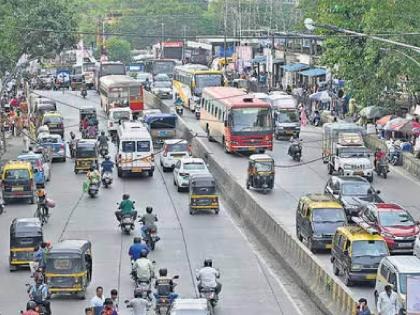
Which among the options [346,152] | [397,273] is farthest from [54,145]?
[397,273]

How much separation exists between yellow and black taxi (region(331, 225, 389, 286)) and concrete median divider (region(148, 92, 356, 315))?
0.50m

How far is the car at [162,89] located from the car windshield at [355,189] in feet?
182

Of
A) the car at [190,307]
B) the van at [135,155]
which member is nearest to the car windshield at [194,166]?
the van at [135,155]

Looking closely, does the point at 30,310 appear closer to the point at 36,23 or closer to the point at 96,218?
the point at 96,218

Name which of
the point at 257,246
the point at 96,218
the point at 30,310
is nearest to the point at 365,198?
the point at 257,246

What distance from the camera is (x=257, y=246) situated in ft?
147

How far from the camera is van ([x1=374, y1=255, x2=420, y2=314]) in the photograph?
30234 mm

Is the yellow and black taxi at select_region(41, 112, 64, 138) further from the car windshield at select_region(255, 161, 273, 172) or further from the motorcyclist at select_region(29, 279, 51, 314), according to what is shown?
the motorcyclist at select_region(29, 279, 51, 314)

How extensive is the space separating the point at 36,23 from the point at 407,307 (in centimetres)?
6999

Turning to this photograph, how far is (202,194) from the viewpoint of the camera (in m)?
50.7

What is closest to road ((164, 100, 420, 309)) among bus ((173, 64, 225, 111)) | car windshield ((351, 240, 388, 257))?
car windshield ((351, 240, 388, 257))

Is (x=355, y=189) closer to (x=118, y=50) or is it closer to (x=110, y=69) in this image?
(x=110, y=69)

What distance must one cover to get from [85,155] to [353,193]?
19.7m

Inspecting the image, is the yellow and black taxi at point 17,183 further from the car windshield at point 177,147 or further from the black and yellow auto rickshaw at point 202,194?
the car windshield at point 177,147
